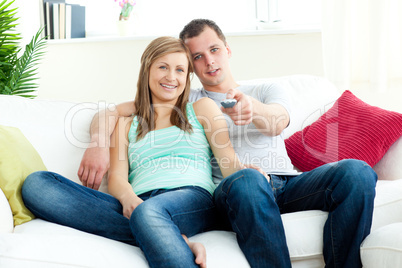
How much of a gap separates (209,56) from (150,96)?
0.96 feet

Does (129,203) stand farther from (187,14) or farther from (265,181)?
(187,14)

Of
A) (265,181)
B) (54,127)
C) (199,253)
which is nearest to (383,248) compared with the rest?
Answer: (265,181)

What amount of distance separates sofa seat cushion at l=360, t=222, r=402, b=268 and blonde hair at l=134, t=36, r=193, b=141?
721mm

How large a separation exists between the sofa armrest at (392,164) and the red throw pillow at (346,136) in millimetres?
36

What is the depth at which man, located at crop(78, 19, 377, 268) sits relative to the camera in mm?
1297

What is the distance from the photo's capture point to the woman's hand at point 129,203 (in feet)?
4.66

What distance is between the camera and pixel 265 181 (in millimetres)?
1369

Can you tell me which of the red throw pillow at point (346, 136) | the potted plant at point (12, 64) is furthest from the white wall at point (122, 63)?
the red throw pillow at point (346, 136)

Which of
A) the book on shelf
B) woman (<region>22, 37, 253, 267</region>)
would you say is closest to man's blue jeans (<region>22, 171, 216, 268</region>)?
woman (<region>22, 37, 253, 267</region>)

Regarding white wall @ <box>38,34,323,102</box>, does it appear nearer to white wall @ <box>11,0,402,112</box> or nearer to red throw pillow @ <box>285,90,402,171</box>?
white wall @ <box>11,0,402,112</box>

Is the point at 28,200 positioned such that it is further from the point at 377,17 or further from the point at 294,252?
the point at 377,17

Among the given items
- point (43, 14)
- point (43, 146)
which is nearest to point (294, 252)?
point (43, 146)

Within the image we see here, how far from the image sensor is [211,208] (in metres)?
1.49

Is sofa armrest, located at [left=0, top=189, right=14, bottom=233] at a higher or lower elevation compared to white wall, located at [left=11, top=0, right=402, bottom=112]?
lower
